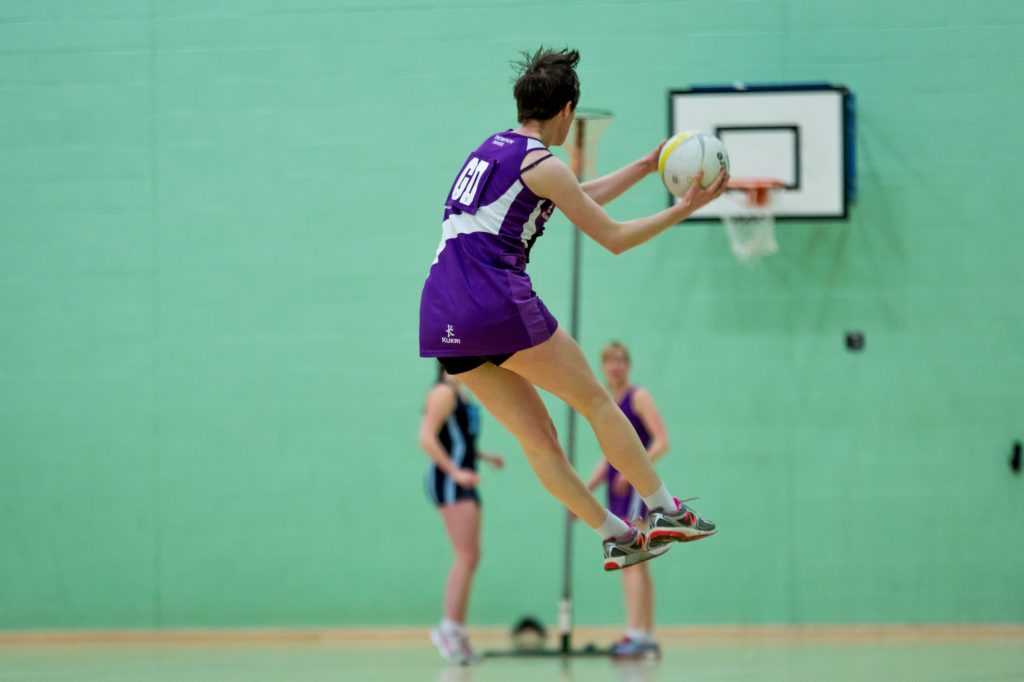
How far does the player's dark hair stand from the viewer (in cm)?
463

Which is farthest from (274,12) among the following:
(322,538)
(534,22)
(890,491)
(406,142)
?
(890,491)

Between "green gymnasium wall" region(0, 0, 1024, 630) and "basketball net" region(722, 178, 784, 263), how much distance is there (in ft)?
0.77

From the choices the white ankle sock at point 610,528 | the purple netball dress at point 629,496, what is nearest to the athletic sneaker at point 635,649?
the purple netball dress at point 629,496

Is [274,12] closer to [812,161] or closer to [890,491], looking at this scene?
[812,161]

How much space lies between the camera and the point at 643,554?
4.93m

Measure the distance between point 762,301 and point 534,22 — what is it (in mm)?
2824

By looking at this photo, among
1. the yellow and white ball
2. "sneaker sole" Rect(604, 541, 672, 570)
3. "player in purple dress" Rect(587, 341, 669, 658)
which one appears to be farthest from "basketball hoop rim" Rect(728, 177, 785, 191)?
"sneaker sole" Rect(604, 541, 672, 570)

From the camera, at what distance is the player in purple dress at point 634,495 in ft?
26.2

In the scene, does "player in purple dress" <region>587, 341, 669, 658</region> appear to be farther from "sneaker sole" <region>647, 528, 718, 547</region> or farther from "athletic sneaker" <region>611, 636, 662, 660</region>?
"sneaker sole" <region>647, 528, 718, 547</region>

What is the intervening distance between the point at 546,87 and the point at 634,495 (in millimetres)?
4228

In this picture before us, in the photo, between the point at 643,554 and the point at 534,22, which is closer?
the point at 643,554

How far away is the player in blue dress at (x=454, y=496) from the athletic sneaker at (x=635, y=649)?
97 cm

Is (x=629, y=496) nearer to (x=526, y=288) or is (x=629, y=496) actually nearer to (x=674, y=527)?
(x=674, y=527)

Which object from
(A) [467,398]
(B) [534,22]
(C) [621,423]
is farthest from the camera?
(B) [534,22]
